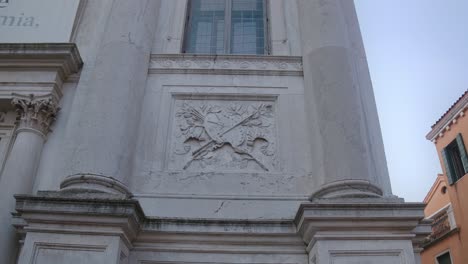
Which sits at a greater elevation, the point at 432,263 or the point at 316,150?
the point at 432,263

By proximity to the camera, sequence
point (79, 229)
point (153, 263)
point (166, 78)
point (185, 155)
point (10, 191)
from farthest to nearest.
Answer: point (166, 78) → point (185, 155) → point (10, 191) → point (153, 263) → point (79, 229)

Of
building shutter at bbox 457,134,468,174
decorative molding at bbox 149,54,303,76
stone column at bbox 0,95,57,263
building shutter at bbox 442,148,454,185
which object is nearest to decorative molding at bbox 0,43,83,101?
stone column at bbox 0,95,57,263

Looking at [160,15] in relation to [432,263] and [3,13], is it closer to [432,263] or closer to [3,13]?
[3,13]

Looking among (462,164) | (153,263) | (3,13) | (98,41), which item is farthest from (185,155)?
(462,164)

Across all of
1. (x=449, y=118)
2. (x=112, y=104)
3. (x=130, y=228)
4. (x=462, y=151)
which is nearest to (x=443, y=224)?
(x=462, y=151)

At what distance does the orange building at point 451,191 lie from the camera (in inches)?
731

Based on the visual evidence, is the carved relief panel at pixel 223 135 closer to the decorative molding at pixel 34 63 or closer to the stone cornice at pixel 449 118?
the decorative molding at pixel 34 63

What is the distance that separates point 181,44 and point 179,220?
4164 millimetres

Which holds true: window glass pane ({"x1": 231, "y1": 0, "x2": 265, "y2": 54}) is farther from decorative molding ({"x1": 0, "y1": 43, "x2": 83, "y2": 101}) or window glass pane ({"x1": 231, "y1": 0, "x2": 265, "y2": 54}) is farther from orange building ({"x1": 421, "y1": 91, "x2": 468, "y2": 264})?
orange building ({"x1": 421, "y1": 91, "x2": 468, "y2": 264})

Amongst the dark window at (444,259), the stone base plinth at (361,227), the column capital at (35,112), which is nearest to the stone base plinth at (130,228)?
the stone base plinth at (361,227)

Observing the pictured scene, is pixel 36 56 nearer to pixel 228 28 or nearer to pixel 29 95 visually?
pixel 29 95

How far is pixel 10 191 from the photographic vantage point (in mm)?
7066

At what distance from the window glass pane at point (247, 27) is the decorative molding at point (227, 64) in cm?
73

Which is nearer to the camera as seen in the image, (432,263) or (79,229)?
(79,229)
